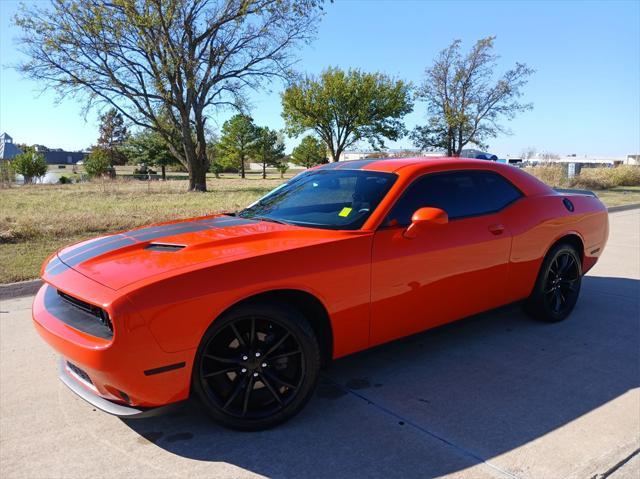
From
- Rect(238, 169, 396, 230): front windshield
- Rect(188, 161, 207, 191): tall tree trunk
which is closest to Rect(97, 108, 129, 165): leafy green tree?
Rect(188, 161, 207, 191): tall tree trunk

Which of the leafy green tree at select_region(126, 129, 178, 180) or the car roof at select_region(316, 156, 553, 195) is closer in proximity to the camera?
the car roof at select_region(316, 156, 553, 195)

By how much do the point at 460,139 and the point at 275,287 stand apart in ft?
114

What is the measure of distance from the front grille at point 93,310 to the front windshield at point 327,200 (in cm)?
143

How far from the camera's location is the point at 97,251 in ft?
10.1

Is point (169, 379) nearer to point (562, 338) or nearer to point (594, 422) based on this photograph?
point (594, 422)

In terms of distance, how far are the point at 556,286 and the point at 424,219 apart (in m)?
2.20

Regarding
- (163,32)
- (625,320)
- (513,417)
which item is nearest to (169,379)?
(513,417)

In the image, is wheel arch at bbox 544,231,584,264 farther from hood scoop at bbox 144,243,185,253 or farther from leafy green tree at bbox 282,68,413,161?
leafy green tree at bbox 282,68,413,161

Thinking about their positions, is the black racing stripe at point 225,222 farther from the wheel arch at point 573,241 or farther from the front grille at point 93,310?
the wheel arch at point 573,241

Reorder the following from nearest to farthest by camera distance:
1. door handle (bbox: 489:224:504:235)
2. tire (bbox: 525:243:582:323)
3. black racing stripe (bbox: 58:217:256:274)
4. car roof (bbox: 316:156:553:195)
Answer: black racing stripe (bbox: 58:217:256:274) → car roof (bbox: 316:156:553:195) → door handle (bbox: 489:224:504:235) → tire (bbox: 525:243:582:323)

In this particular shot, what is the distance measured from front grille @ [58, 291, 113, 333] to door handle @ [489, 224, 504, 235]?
287 cm

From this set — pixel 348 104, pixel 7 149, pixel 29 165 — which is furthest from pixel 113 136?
pixel 348 104

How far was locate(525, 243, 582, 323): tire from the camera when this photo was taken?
4.45 meters

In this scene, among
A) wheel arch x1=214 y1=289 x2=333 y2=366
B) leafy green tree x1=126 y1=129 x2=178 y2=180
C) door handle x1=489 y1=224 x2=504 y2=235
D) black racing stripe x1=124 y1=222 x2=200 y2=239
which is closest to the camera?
wheel arch x1=214 y1=289 x2=333 y2=366
